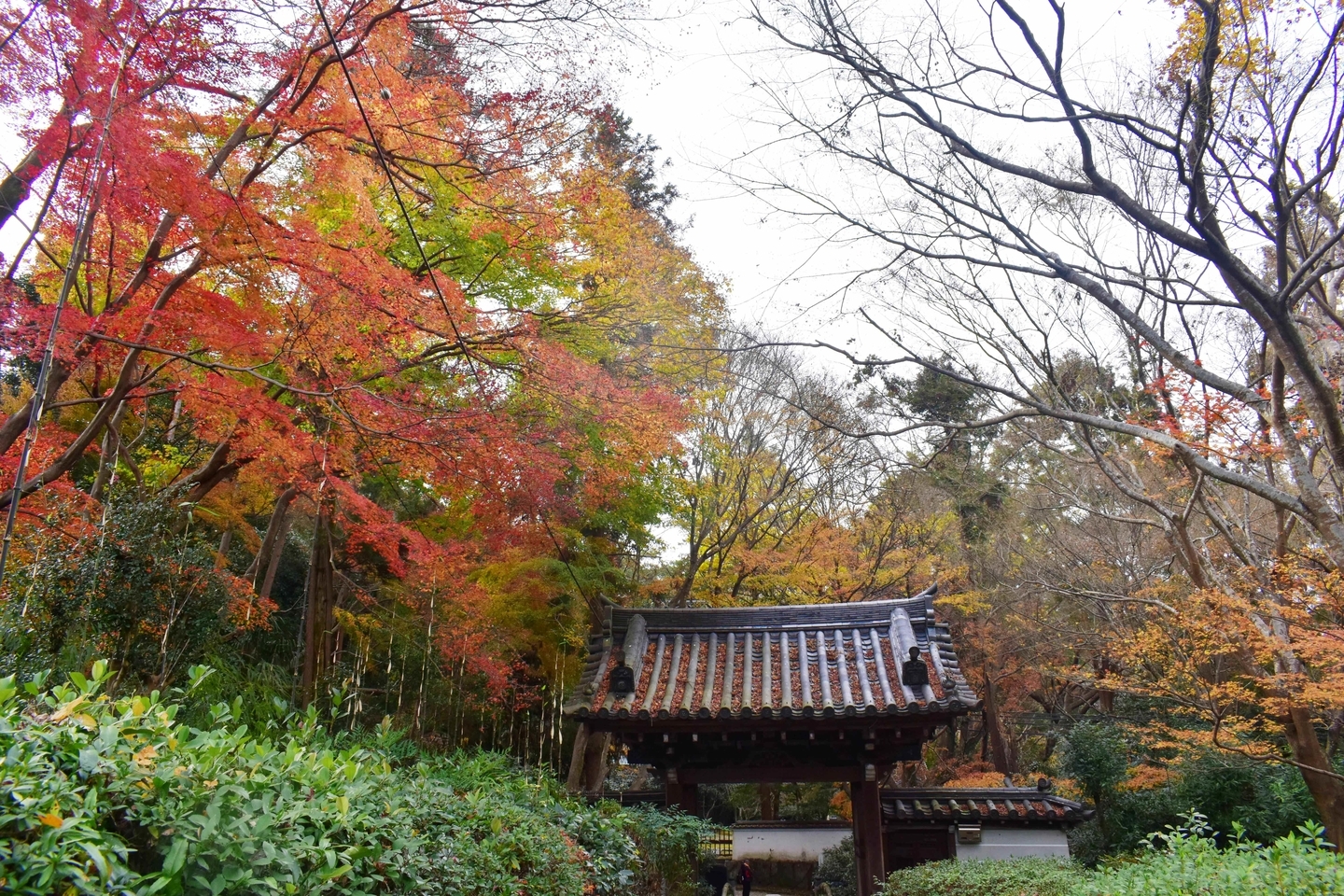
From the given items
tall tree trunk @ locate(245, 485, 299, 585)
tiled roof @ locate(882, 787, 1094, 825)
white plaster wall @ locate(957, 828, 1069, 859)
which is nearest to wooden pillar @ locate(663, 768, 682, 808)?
tiled roof @ locate(882, 787, 1094, 825)

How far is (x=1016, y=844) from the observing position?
34.2ft

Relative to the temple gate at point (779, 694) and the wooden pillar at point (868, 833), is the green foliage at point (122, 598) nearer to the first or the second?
the temple gate at point (779, 694)

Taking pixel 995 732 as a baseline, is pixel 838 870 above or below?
below

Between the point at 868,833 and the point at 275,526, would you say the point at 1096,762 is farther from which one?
the point at 275,526

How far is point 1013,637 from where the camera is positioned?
18344 millimetres

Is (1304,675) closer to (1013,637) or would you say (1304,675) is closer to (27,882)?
(1013,637)

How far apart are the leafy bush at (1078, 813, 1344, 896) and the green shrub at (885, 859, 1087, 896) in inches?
77.6

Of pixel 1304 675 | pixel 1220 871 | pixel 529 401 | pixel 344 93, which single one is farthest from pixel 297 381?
pixel 1304 675

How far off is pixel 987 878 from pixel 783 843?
784 centimetres

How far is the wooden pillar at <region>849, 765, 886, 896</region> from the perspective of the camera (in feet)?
28.8

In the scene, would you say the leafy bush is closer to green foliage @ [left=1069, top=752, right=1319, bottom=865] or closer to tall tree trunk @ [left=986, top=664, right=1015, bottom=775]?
green foliage @ [left=1069, top=752, right=1319, bottom=865]

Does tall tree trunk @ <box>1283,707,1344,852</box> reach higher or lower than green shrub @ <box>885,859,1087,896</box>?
higher

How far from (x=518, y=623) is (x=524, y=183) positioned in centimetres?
664

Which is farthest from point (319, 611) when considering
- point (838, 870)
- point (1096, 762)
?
point (1096, 762)
